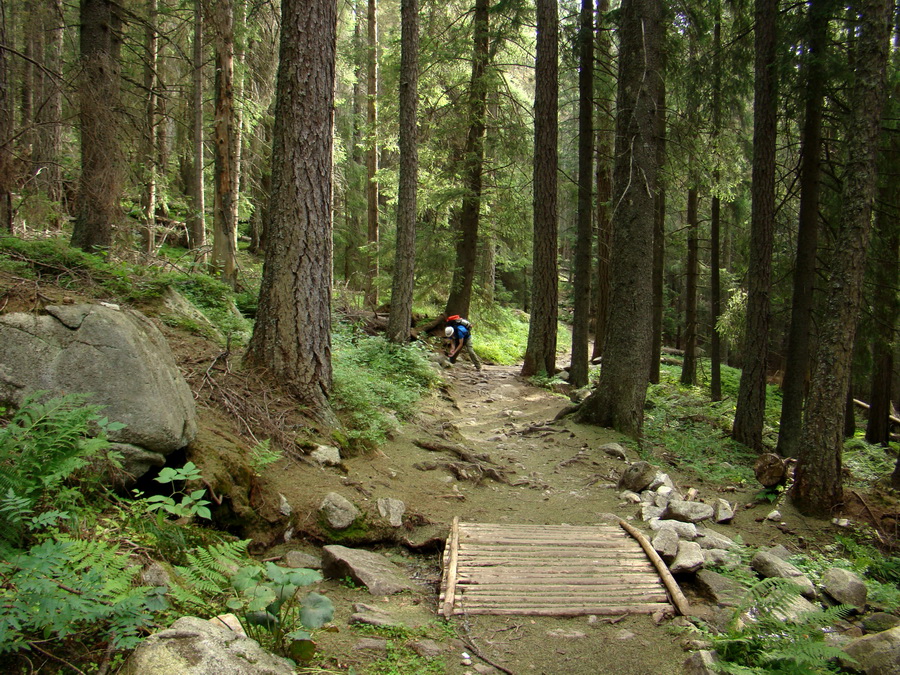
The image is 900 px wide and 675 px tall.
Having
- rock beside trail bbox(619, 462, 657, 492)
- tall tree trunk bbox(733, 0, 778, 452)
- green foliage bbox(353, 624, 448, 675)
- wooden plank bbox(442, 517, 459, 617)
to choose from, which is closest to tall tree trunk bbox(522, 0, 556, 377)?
tall tree trunk bbox(733, 0, 778, 452)

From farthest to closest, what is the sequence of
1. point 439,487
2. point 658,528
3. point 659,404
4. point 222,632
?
point 659,404 < point 439,487 < point 658,528 < point 222,632

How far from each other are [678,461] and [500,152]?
10777 millimetres

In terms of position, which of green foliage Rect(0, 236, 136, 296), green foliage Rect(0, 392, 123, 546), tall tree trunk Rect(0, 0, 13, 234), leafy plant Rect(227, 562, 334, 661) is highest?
tall tree trunk Rect(0, 0, 13, 234)

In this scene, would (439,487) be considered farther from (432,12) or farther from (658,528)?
(432,12)

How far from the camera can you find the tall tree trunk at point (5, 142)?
6.38 metres

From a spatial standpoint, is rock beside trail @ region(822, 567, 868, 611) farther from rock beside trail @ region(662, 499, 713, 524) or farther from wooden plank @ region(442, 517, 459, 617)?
wooden plank @ region(442, 517, 459, 617)

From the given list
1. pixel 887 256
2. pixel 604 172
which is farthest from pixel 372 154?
pixel 887 256

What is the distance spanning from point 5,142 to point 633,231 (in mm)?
8717

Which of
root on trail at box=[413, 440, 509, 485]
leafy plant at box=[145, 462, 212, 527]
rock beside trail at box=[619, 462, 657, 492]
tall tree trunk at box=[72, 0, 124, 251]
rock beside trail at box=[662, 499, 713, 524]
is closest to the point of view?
leafy plant at box=[145, 462, 212, 527]

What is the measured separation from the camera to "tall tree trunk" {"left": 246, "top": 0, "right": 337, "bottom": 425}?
20.4 ft

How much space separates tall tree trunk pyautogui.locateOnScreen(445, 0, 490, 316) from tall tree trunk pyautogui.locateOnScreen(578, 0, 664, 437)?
20.9ft

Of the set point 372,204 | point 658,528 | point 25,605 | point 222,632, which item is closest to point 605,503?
point 658,528

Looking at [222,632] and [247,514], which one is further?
[247,514]

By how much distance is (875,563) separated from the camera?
5387 millimetres
